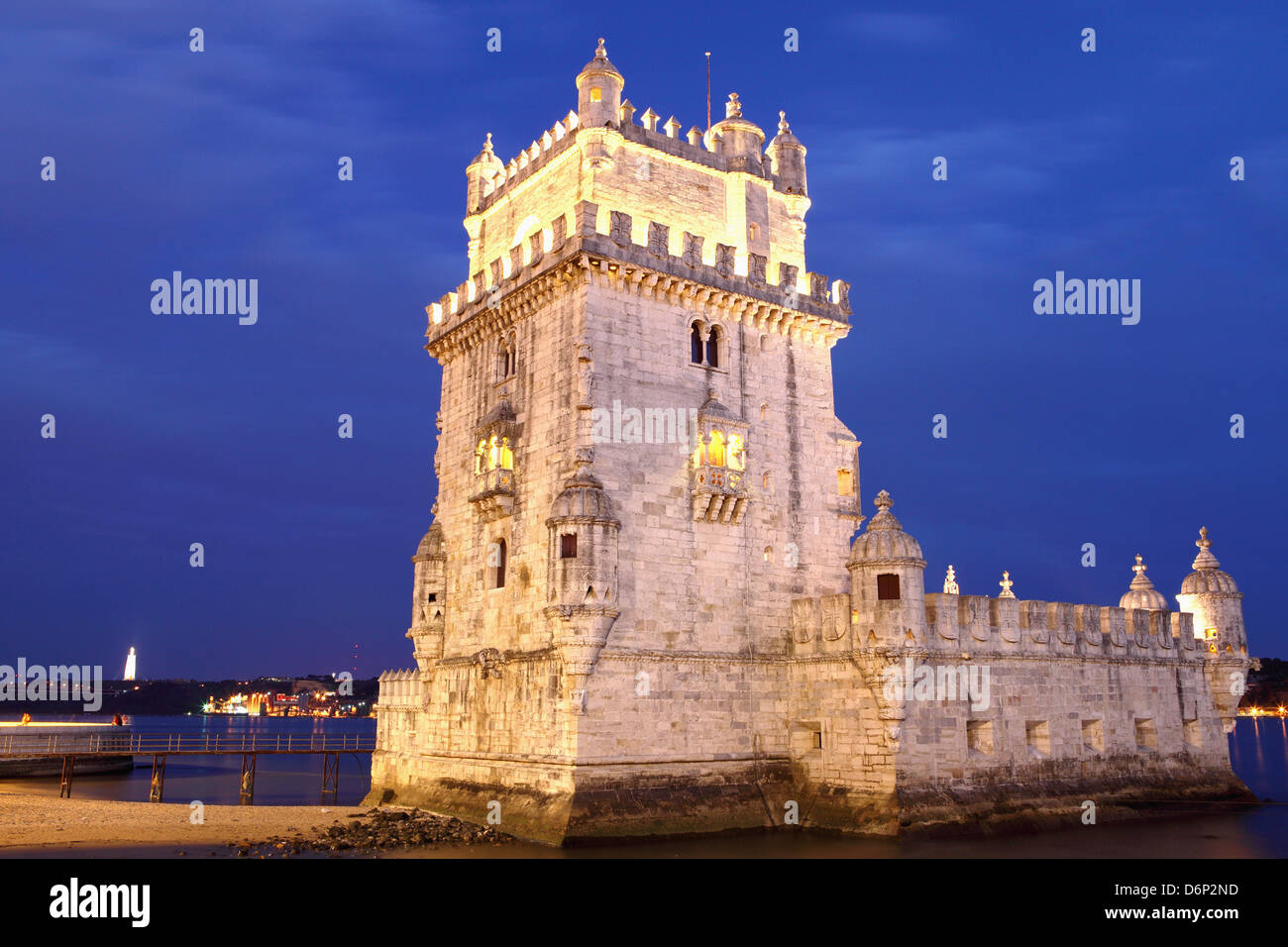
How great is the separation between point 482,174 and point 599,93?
830cm

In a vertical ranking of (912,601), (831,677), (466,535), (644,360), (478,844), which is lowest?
(478,844)

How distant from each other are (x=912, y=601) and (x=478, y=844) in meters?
14.4

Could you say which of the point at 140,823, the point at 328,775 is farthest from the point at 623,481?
the point at 328,775

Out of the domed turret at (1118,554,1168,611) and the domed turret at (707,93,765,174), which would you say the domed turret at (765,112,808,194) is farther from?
the domed turret at (1118,554,1168,611)

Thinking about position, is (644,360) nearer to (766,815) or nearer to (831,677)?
(831,677)

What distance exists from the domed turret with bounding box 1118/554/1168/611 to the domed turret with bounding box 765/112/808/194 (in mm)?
21346

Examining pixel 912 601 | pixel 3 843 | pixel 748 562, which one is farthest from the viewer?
pixel 748 562

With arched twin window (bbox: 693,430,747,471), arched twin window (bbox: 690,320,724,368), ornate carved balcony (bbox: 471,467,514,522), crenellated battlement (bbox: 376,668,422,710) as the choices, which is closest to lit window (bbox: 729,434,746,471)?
arched twin window (bbox: 693,430,747,471)

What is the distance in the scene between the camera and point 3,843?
94.6ft

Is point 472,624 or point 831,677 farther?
point 472,624

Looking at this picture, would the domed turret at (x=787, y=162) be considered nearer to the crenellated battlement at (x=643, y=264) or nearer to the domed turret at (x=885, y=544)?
the crenellated battlement at (x=643, y=264)

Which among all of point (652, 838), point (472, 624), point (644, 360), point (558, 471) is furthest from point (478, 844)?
point (644, 360)

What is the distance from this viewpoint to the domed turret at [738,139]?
37594mm

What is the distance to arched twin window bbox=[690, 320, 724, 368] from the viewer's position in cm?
3428
